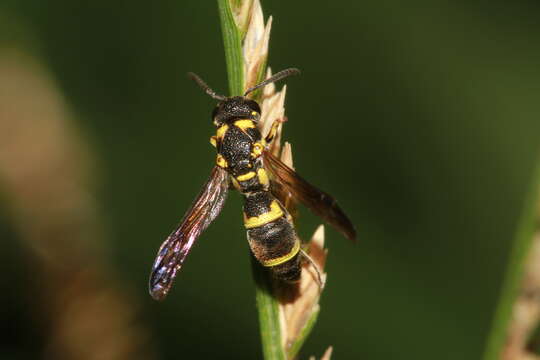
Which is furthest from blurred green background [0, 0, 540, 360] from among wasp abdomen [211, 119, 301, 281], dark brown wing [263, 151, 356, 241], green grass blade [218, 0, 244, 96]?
green grass blade [218, 0, 244, 96]

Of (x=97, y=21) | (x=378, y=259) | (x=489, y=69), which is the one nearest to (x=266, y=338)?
(x=378, y=259)

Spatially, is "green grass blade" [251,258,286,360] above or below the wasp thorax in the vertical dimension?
below

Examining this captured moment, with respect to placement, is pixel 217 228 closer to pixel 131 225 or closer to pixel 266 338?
pixel 131 225

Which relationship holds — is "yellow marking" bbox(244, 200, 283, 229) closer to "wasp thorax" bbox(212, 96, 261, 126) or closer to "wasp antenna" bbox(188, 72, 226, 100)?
"wasp thorax" bbox(212, 96, 261, 126)

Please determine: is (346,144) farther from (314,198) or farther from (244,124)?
(314,198)

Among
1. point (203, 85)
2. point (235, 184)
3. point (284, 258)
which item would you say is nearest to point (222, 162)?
point (235, 184)

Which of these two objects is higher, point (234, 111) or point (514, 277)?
point (234, 111)

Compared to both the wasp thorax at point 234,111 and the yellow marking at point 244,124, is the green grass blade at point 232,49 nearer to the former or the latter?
the wasp thorax at point 234,111

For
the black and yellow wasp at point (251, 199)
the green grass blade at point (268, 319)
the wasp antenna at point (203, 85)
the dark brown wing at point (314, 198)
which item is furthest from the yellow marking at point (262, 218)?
the green grass blade at point (268, 319)
